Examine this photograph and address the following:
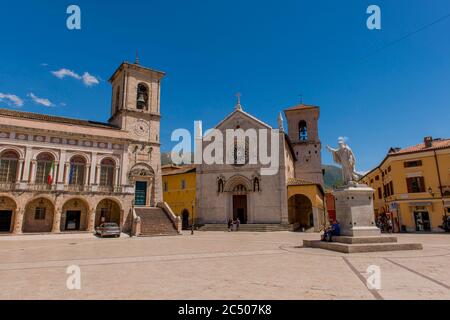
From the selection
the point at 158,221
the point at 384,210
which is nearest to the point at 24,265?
the point at 158,221

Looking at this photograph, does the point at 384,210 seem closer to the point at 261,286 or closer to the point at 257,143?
the point at 257,143

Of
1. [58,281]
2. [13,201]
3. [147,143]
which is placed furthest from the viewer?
[147,143]

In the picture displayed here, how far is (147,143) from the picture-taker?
3284 centimetres

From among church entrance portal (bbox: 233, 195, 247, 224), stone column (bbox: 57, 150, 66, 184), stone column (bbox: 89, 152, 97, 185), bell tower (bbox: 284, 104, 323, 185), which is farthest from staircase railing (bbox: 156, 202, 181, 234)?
bell tower (bbox: 284, 104, 323, 185)

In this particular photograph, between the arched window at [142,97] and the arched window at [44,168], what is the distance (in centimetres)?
1158

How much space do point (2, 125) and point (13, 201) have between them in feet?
22.2

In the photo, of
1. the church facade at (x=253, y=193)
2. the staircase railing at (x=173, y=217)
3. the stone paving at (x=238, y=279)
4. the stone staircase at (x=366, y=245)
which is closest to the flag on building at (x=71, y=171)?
the staircase railing at (x=173, y=217)

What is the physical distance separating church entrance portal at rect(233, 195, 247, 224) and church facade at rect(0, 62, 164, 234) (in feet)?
29.8

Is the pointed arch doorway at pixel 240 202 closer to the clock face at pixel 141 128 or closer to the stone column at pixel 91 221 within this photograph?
the clock face at pixel 141 128

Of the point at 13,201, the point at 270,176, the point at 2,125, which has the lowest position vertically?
the point at 13,201

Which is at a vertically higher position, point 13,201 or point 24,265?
point 13,201

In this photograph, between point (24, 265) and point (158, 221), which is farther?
point (158, 221)

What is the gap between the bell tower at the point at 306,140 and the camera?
42875mm

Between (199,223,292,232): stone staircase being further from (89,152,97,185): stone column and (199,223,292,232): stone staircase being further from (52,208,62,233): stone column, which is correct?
(52,208,62,233): stone column
